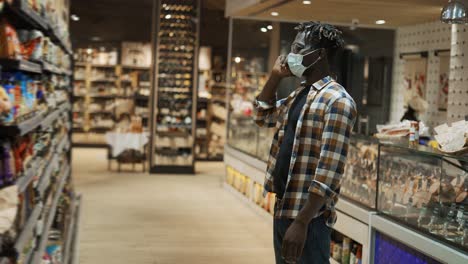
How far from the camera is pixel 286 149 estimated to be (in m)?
2.72

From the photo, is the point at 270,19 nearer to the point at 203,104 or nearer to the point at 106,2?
the point at 203,104

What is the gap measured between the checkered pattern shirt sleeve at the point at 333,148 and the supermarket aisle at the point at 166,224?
3.38 metres

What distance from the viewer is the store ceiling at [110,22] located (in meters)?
16.8

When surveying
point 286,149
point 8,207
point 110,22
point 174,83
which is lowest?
point 8,207

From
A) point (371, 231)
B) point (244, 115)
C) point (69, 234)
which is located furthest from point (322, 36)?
point (244, 115)

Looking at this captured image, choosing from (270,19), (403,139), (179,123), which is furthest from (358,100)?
(403,139)

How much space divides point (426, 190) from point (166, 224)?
12.7ft

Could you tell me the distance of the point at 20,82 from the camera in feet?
11.1

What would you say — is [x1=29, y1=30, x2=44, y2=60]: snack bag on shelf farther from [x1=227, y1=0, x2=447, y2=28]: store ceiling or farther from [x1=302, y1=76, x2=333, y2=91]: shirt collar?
[x1=227, y1=0, x2=447, y2=28]: store ceiling

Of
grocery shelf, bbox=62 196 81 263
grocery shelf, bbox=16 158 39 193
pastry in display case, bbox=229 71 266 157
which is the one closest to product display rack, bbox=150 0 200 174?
pastry in display case, bbox=229 71 266 157

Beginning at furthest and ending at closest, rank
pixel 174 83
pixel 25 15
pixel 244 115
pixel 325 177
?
pixel 174 83
pixel 244 115
pixel 25 15
pixel 325 177

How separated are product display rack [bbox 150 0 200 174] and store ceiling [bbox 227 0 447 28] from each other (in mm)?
2639

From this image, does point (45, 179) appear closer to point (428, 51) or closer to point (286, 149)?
point (286, 149)

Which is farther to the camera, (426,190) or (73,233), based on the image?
(73,233)
